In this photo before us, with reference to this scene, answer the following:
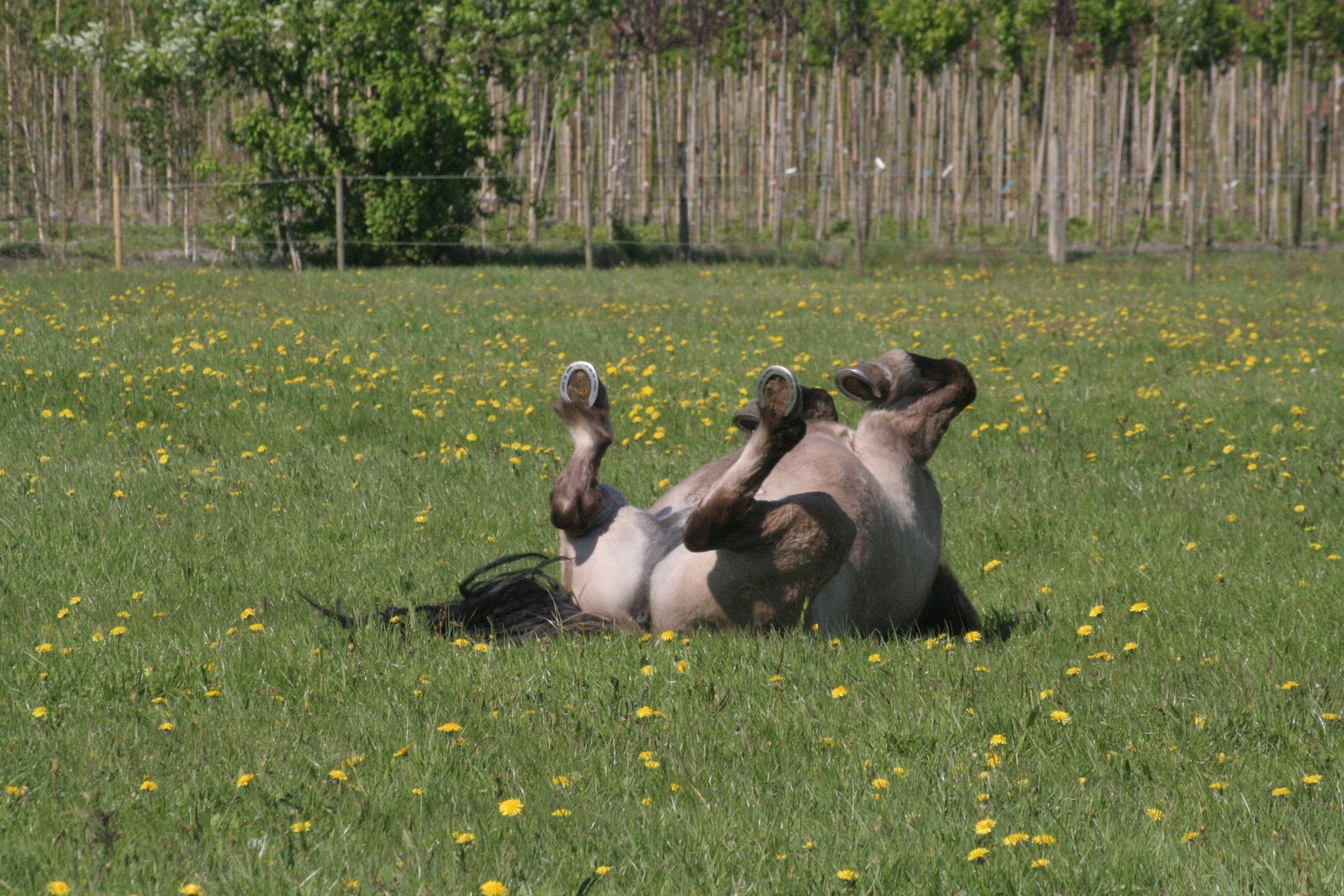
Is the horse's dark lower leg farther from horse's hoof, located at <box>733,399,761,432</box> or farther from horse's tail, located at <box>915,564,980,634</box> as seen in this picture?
horse's tail, located at <box>915,564,980,634</box>

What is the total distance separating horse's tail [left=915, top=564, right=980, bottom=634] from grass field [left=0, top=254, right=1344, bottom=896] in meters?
0.10

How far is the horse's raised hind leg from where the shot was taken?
4102mm

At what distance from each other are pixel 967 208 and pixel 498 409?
27.9 m

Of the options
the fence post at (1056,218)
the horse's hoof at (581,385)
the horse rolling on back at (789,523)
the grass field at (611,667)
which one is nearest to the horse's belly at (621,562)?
the horse rolling on back at (789,523)

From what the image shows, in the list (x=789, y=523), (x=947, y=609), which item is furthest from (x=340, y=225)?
(x=789, y=523)

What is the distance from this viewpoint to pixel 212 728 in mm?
3191

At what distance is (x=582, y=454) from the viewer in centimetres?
421

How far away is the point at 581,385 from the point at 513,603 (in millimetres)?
783

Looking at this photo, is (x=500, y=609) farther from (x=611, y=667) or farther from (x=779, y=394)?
(x=779, y=394)

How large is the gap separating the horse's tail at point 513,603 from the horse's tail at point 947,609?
123 cm

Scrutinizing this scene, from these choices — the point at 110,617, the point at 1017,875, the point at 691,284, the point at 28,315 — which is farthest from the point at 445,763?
the point at 691,284

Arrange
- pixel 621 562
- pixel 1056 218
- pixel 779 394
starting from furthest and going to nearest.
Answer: pixel 1056 218, pixel 621 562, pixel 779 394

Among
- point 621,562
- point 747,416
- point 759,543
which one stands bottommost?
point 621,562

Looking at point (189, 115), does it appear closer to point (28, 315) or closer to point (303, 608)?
point (28, 315)
